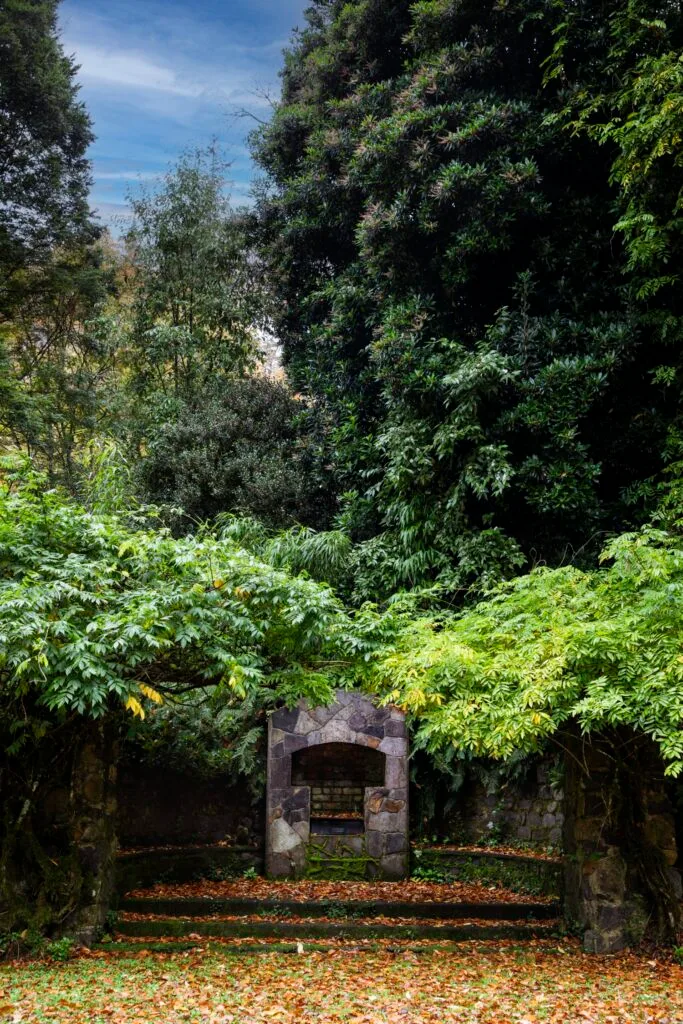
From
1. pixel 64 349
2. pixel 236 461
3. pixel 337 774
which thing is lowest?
pixel 337 774

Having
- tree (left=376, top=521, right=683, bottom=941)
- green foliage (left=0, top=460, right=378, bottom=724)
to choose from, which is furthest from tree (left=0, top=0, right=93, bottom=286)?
tree (left=376, top=521, right=683, bottom=941)

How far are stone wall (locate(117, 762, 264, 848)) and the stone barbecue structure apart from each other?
498mm

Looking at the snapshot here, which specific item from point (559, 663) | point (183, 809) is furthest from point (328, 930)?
point (559, 663)

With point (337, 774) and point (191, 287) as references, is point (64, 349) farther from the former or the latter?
point (337, 774)

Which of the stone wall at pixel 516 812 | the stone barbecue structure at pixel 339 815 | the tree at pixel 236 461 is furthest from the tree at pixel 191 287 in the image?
the stone wall at pixel 516 812

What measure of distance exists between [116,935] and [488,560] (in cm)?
533

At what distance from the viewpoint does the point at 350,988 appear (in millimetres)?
5789

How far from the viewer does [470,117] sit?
33.9 ft

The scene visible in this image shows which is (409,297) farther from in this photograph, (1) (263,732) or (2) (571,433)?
(1) (263,732)

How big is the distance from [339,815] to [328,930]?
308cm

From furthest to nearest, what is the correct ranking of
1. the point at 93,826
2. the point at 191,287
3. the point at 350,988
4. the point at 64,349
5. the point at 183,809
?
the point at 64,349 < the point at 191,287 < the point at 183,809 < the point at 93,826 < the point at 350,988

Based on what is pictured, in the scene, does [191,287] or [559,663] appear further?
[191,287]

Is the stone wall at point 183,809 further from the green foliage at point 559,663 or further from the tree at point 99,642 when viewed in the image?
the green foliage at point 559,663

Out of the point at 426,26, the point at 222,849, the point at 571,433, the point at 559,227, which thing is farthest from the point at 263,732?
the point at 426,26
